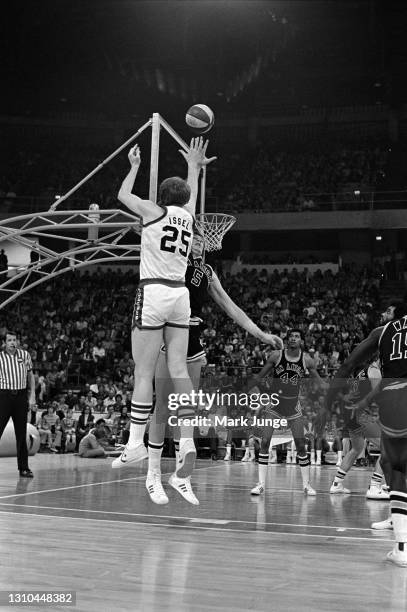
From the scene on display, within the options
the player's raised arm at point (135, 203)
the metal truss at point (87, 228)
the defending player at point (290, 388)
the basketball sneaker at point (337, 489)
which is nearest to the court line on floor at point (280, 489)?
the basketball sneaker at point (337, 489)

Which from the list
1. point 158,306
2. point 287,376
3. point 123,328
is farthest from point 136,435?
point 123,328

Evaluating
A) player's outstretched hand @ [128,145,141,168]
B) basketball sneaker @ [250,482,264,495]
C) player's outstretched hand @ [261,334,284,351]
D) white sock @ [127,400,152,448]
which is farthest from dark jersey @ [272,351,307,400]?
player's outstretched hand @ [128,145,141,168]

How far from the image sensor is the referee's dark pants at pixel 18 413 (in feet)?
38.8

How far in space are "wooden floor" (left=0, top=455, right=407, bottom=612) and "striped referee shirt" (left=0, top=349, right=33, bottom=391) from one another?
149 cm

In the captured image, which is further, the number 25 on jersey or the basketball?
the basketball

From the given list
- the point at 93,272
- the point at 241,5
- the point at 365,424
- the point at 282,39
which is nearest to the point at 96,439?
the point at 365,424

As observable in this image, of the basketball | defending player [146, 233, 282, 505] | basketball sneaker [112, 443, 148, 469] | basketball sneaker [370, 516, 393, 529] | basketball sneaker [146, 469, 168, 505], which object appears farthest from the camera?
basketball sneaker [370, 516, 393, 529]

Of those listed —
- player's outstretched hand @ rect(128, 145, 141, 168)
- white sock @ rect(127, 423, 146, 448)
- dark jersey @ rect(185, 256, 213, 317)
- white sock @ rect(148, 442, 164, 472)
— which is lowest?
white sock @ rect(148, 442, 164, 472)

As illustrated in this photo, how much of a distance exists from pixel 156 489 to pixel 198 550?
657 millimetres

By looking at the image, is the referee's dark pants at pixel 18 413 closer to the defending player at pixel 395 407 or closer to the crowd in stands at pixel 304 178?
the defending player at pixel 395 407

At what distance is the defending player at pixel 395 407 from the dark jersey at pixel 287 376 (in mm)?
4851

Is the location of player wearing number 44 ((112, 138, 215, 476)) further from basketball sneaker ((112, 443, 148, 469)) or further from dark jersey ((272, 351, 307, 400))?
dark jersey ((272, 351, 307, 400))

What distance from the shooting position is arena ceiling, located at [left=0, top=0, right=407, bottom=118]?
3008 cm

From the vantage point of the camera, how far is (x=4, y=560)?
538 centimetres
